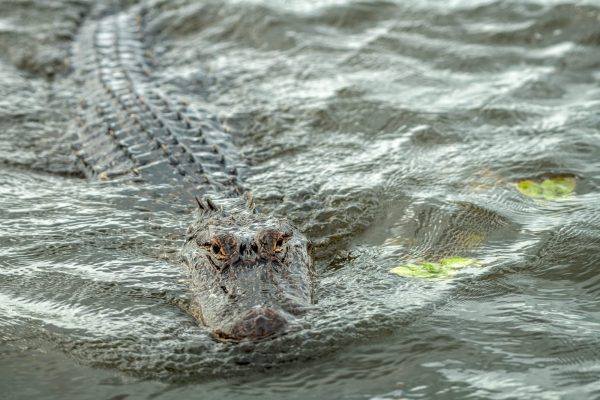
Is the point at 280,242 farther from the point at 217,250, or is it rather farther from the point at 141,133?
the point at 141,133

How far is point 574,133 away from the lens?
668 cm

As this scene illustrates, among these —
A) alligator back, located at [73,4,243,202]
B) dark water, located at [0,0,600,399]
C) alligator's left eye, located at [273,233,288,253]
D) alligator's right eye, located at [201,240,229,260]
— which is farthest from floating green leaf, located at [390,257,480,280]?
alligator back, located at [73,4,243,202]

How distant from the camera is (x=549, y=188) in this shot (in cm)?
594

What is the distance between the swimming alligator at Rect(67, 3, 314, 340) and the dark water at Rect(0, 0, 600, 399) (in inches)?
5.4

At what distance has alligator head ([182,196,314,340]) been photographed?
4066mm

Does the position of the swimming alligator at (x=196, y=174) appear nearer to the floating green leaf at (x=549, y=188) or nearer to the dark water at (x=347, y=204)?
the dark water at (x=347, y=204)

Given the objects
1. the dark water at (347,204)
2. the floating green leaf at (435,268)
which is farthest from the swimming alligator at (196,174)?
the floating green leaf at (435,268)

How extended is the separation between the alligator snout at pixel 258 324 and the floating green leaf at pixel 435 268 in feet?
3.63

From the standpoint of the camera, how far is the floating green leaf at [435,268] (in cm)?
486

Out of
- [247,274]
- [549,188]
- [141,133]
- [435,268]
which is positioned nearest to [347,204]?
[435,268]

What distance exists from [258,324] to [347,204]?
2.02m

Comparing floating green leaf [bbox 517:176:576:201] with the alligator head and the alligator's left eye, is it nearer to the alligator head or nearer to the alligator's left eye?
the alligator head

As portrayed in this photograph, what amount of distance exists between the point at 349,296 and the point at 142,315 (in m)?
1.13

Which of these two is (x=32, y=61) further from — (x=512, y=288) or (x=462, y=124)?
(x=512, y=288)
